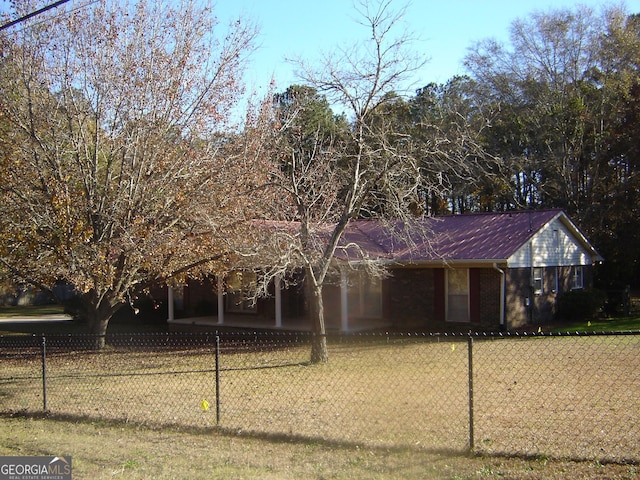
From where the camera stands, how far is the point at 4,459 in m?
6.11

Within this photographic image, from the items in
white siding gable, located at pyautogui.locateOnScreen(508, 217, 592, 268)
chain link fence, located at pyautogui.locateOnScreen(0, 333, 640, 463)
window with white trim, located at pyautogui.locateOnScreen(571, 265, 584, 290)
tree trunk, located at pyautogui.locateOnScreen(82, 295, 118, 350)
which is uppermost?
white siding gable, located at pyautogui.locateOnScreen(508, 217, 592, 268)

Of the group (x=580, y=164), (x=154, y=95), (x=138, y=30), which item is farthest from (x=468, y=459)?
(x=580, y=164)

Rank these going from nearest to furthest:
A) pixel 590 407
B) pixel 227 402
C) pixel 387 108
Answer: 1. pixel 590 407
2. pixel 227 402
3. pixel 387 108

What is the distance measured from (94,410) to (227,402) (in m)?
1.84

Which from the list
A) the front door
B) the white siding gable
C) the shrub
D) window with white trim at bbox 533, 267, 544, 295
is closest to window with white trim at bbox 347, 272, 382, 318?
the front door

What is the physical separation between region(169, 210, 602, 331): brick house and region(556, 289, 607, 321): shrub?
41cm

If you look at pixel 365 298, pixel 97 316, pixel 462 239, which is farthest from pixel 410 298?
pixel 97 316

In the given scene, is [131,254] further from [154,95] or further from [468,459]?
[468,459]

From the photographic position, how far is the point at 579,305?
21.5 meters

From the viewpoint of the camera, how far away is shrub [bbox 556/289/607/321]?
21469 mm

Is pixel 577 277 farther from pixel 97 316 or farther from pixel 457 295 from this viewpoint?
pixel 97 316

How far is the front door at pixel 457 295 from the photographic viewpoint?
19.7 m

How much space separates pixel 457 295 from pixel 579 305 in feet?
15.4

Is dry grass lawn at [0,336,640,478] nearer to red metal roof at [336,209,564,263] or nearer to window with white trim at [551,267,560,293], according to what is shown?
red metal roof at [336,209,564,263]
